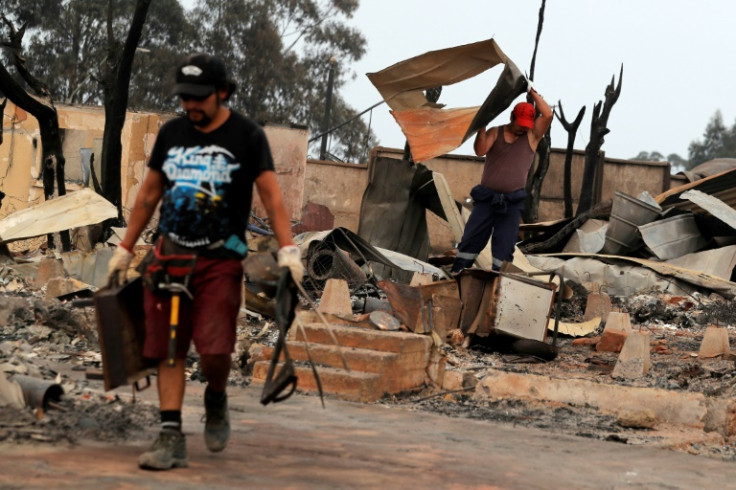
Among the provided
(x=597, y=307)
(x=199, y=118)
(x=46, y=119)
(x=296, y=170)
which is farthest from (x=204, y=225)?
(x=296, y=170)

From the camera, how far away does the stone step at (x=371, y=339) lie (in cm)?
739

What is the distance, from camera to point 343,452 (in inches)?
196

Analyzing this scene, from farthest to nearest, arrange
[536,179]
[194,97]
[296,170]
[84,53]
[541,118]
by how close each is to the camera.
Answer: [84,53] → [296,170] → [536,179] → [541,118] → [194,97]

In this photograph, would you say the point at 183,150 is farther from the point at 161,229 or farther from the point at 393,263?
the point at 393,263

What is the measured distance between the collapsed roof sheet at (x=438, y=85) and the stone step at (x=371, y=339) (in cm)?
380

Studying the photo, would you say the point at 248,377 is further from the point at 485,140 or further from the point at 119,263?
the point at 485,140

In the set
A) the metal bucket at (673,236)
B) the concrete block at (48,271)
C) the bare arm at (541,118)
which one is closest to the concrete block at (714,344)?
the bare arm at (541,118)

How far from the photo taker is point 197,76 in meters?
4.46

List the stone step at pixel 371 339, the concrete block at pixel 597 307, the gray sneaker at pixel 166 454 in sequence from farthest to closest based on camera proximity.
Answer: the concrete block at pixel 597 307 → the stone step at pixel 371 339 → the gray sneaker at pixel 166 454

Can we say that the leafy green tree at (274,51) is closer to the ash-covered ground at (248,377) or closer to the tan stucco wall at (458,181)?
the tan stucco wall at (458,181)

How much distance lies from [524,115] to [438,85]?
1485 mm

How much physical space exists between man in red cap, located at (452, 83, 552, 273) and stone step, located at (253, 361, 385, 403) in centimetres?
389

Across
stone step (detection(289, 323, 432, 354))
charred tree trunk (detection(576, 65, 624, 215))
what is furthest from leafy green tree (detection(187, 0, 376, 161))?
stone step (detection(289, 323, 432, 354))

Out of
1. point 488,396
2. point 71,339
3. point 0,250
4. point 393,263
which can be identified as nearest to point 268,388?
point 488,396
